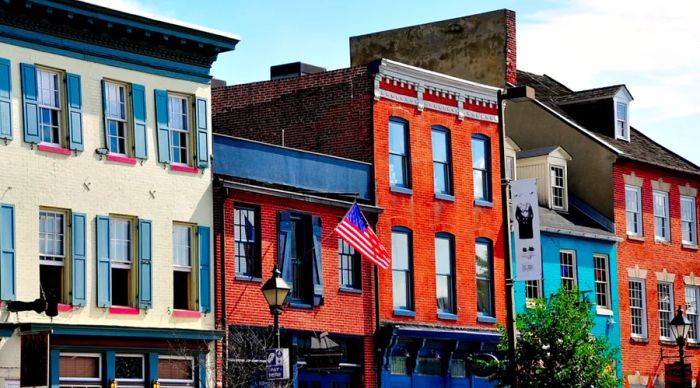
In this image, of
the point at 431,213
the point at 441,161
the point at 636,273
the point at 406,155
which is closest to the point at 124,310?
the point at 406,155

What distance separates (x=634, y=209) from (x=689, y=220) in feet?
12.6

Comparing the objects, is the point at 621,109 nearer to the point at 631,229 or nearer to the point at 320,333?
the point at 631,229

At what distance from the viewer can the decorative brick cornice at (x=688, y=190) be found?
5738 centimetres

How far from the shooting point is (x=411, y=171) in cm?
4425

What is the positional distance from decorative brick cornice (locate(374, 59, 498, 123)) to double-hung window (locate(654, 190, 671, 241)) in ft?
34.4

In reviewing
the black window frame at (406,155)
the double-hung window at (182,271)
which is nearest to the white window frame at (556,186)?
the black window frame at (406,155)

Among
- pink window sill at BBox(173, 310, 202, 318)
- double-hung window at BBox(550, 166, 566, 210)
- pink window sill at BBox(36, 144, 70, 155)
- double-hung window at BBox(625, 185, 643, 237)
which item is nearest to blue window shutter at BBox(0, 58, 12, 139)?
pink window sill at BBox(36, 144, 70, 155)

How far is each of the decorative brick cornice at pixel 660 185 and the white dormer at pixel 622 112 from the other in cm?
196

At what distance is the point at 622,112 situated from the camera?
187 feet

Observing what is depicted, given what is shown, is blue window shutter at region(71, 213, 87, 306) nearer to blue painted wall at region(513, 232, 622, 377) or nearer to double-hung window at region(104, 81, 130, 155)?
double-hung window at region(104, 81, 130, 155)

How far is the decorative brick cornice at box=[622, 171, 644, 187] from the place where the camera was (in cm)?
5435

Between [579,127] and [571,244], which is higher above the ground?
[579,127]

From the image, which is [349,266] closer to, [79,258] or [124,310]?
[124,310]

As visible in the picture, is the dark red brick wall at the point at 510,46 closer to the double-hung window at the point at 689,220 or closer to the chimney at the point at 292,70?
the chimney at the point at 292,70
